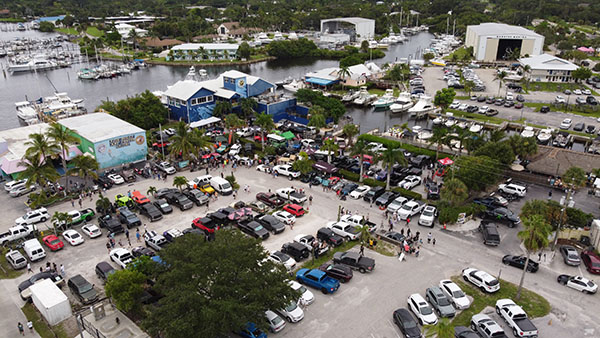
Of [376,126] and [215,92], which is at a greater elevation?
[215,92]

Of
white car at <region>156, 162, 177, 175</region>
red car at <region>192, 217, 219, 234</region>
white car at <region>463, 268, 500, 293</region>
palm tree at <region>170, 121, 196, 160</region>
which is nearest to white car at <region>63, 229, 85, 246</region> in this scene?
red car at <region>192, 217, 219, 234</region>

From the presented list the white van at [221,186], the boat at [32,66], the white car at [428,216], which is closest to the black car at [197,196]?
the white van at [221,186]

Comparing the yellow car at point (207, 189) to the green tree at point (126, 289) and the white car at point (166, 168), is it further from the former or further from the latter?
the green tree at point (126, 289)

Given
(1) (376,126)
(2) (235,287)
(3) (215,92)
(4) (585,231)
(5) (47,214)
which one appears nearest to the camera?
(2) (235,287)

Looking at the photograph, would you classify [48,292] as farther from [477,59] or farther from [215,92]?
[477,59]

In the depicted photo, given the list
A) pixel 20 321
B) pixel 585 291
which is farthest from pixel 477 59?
pixel 20 321

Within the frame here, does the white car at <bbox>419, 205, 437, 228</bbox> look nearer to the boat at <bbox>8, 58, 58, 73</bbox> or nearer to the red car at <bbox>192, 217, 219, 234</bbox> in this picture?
the red car at <bbox>192, 217, 219, 234</bbox>
